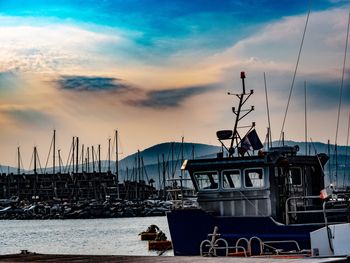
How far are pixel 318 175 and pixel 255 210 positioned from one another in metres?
3.70

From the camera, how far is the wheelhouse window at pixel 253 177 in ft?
91.2

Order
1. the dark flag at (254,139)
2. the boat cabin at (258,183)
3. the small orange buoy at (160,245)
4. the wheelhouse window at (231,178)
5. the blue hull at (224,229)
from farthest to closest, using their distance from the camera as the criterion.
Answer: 1. the small orange buoy at (160,245)
2. the dark flag at (254,139)
3. the wheelhouse window at (231,178)
4. the boat cabin at (258,183)
5. the blue hull at (224,229)

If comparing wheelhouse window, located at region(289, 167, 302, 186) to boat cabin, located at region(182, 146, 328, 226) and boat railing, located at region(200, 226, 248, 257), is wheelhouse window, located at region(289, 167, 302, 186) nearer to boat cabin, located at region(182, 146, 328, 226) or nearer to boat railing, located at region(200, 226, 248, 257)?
boat cabin, located at region(182, 146, 328, 226)

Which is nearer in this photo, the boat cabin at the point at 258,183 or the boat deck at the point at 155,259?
the boat deck at the point at 155,259

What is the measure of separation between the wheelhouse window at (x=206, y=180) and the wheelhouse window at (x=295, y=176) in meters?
2.86

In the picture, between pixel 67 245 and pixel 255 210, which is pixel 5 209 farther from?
pixel 255 210

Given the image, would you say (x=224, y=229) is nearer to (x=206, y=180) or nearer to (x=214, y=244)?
(x=206, y=180)

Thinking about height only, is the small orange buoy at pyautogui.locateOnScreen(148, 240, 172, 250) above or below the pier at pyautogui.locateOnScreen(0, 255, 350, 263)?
below

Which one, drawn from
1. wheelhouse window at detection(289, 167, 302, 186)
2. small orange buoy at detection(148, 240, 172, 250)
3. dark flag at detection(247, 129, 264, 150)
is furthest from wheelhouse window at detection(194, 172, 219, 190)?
small orange buoy at detection(148, 240, 172, 250)

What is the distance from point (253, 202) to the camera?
27609mm

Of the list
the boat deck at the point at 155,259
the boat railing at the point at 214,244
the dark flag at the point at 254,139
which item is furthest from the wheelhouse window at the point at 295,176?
the boat deck at the point at 155,259

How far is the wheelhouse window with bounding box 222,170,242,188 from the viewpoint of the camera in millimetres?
28156

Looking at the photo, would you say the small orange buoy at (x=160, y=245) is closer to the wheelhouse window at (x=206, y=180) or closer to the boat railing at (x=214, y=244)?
the wheelhouse window at (x=206, y=180)

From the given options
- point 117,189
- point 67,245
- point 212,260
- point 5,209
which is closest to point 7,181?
point 5,209
